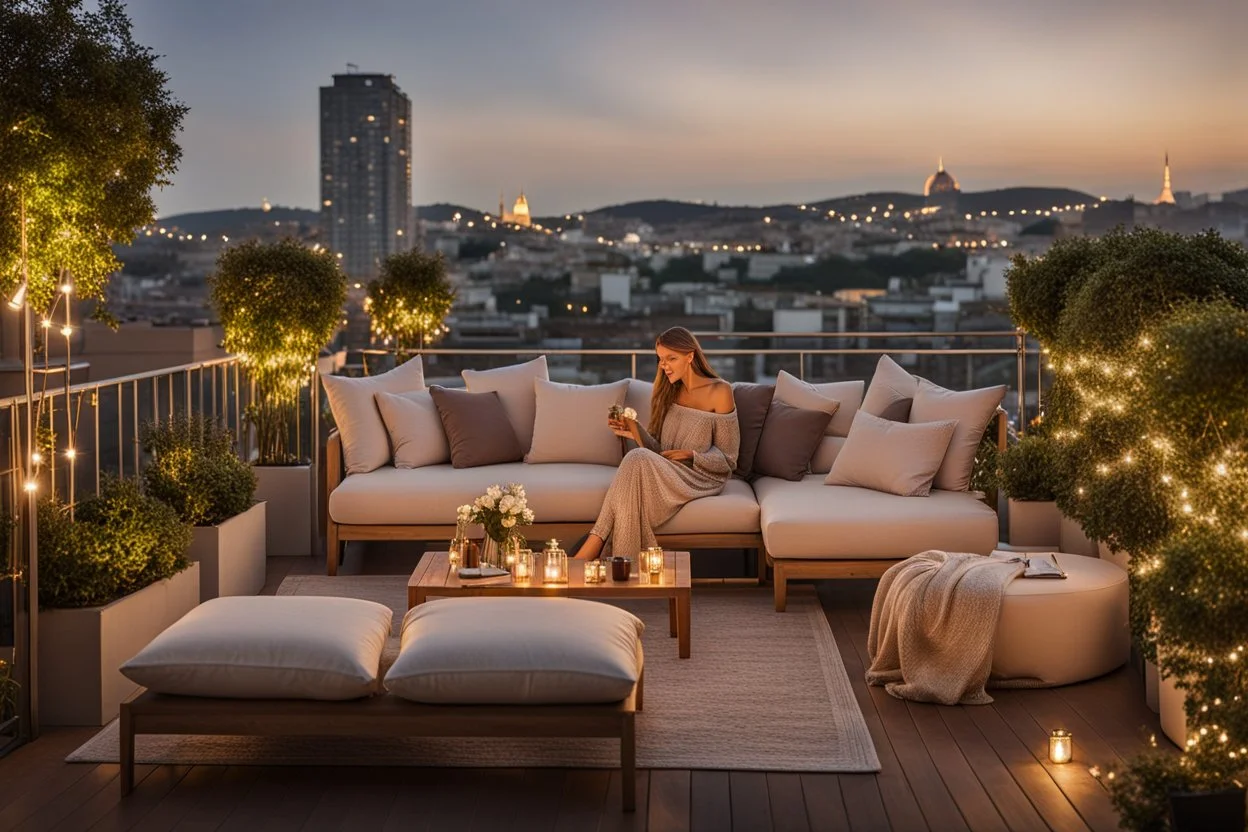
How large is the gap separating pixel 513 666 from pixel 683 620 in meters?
1.36

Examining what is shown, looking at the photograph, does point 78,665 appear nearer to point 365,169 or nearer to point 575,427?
point 575,427

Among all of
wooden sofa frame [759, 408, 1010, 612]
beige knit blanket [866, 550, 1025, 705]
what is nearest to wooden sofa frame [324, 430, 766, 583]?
wooden sofa frame [759, 408, 1010, 612]

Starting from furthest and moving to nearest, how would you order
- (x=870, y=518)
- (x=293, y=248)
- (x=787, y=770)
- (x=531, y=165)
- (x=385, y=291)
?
(x=531, y=165)
(x=385, y=291)
(x=293, y=248)
(x=870, y=518)
(x=787, y=770)

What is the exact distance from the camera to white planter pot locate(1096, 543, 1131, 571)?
4.62 m

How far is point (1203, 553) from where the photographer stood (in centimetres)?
280

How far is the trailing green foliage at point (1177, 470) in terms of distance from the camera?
9.14 ft

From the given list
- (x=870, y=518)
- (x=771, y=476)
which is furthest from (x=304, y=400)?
(x=870, y=518)

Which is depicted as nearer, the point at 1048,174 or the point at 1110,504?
the point at 1110,504

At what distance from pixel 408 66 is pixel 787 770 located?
11424mm

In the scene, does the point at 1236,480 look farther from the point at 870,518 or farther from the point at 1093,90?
the point at 1093,90

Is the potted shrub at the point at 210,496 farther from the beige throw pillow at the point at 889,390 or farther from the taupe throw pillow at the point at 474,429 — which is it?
the beige throw pillow at the point at 889,390

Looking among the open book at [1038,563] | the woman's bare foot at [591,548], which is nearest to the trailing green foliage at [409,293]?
the woman's bare foot at [591,548]

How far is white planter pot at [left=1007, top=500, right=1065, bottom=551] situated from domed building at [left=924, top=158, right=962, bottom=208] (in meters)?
7.85

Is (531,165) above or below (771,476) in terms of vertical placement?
above
